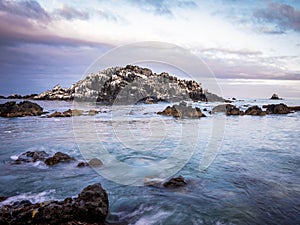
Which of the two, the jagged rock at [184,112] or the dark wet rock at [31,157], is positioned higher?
the jagged rock at [184,112]

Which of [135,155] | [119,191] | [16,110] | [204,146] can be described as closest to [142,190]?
[119,191]

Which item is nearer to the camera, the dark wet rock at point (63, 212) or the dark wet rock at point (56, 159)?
the dark wet rock at point (63, 212)

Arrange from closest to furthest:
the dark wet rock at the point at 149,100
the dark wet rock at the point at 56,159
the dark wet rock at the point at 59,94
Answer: the dark wet rock at the point at 56,159, the dark wet rock at the point at 149,100, the dark wet rock at the point at 59,94

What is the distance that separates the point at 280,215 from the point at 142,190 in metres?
3.67

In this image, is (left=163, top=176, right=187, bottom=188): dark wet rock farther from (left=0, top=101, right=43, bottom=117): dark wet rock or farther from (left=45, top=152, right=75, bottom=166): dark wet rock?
(left=0, top=101, right=43, bottom=117): dark wet rock

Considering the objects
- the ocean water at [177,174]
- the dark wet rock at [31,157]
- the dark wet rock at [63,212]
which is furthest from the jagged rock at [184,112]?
the dark wet rock at [63,212]

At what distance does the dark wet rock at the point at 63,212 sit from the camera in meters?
4.61

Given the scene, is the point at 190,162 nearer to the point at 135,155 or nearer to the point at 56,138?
the point at 135,155

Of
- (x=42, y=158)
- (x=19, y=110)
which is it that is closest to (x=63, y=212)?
(x=42, y=158)

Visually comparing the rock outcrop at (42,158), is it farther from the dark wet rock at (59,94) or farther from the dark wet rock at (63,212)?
the dark wet rock at (59,94)

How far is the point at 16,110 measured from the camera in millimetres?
30297

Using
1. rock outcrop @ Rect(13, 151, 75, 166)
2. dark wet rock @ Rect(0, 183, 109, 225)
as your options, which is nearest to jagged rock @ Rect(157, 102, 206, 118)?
rock outcrop @ Rect(13, 151, 75, 166)

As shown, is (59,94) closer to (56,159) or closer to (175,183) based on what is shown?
(56,159)

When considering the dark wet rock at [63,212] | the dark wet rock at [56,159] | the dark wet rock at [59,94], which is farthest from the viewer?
the dark wet rock at [59,94]
